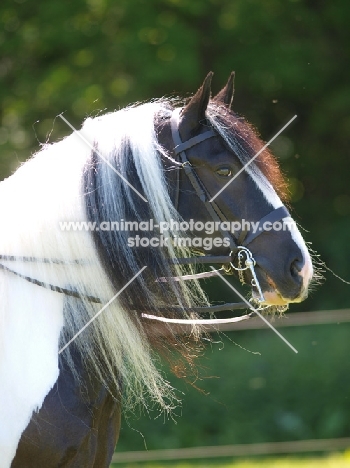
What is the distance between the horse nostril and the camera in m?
2.48

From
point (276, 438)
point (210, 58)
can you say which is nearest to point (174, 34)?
point (210, 58)

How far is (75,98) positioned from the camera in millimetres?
8516

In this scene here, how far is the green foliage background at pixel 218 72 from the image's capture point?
27.9 feet

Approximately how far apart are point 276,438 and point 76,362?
17.7 ft

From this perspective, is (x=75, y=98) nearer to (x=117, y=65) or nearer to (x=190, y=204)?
(x=117, y=65)

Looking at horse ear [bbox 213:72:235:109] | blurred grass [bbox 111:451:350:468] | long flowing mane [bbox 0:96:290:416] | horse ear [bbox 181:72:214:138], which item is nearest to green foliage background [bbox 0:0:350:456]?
blurred grass [bbox 111:451:350:468]

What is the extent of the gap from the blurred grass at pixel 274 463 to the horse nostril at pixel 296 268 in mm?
3528

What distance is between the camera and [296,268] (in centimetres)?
249

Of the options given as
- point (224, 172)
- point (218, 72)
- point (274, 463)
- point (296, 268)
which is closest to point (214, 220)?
point (224, 172)

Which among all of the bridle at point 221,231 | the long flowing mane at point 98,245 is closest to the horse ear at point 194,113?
the bridle at point 221,231

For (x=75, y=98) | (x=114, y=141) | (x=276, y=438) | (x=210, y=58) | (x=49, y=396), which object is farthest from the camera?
(x=210, y=58)

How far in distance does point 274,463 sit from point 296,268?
4058 mm

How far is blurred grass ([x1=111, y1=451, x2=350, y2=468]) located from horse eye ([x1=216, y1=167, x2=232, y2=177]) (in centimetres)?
374

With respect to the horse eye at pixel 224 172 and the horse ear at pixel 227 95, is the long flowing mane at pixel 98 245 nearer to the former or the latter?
the horse eye at pixel 224 172
